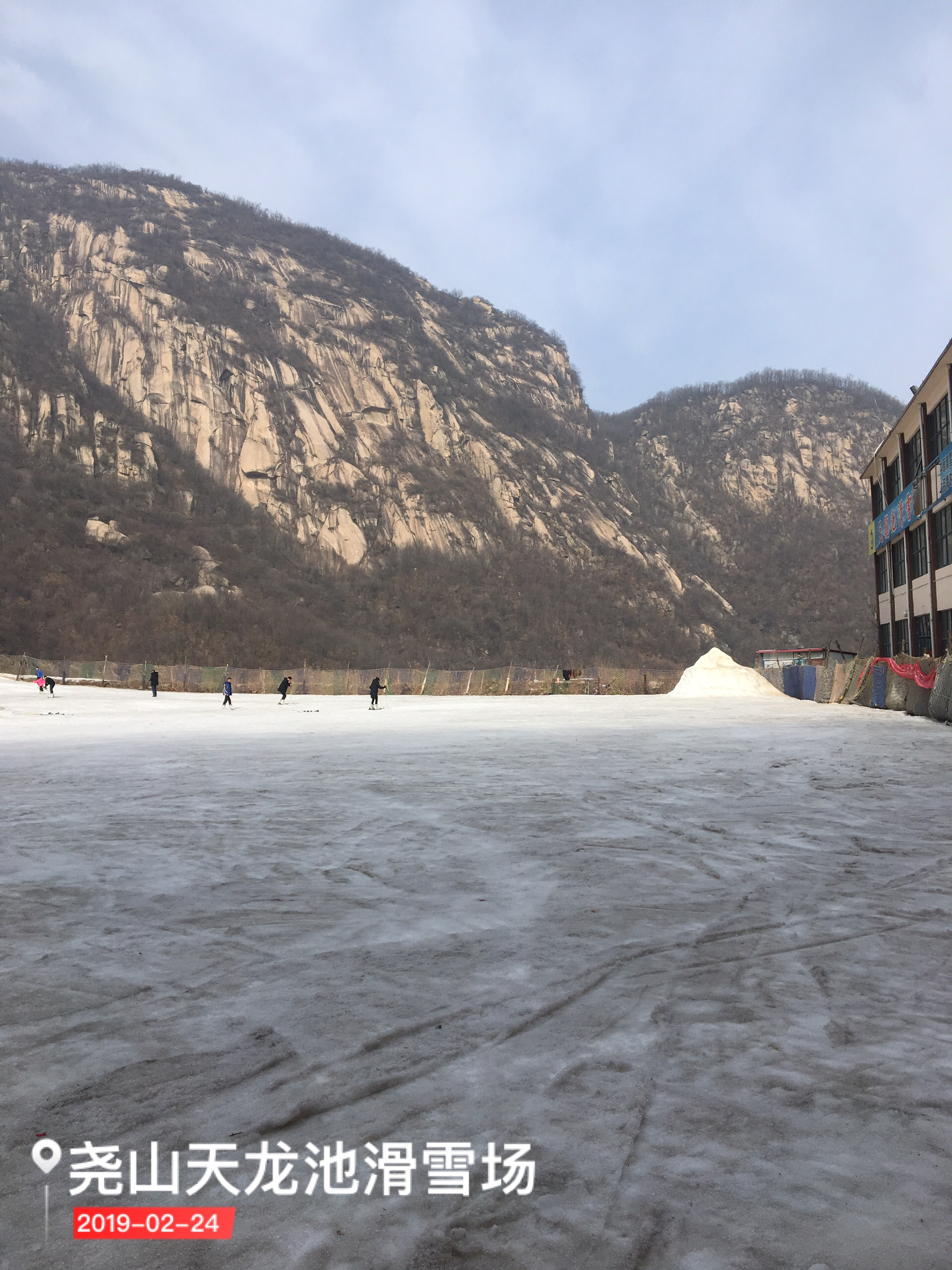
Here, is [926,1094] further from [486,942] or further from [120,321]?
[120,321]

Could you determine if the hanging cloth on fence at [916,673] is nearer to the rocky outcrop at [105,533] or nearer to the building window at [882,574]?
the building window at [882,574]

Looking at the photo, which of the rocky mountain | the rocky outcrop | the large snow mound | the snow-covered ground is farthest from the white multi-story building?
the rocky outcrop

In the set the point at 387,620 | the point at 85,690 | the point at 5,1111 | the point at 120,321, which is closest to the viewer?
the point at 5,1111

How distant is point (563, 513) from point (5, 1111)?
4369 inches

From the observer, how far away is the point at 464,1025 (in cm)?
327

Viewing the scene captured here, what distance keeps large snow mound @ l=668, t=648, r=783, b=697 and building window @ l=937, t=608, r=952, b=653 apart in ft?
34.3

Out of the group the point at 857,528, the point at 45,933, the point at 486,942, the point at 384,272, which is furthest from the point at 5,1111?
the point at 384,272

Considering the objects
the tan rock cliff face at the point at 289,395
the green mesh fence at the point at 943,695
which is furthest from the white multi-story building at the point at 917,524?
the tan rock cliff face at the point at 289,395

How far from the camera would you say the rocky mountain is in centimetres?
8438

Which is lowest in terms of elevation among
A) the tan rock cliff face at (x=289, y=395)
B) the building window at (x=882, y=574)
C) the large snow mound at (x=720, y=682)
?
the large snow mound at (x=720, y=682)

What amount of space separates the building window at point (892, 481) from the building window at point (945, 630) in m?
10.4

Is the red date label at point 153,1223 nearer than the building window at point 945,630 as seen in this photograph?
Yes

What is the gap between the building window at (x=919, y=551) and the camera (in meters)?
36.2

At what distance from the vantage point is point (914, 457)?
3850 centimetres
